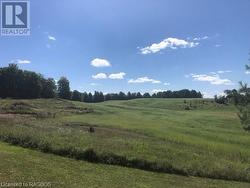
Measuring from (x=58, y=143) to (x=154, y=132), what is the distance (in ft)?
64.7

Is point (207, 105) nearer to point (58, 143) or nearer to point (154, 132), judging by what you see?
point (154, 132)

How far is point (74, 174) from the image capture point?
2158 cm

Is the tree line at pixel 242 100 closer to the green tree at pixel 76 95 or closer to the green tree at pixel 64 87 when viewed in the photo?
the green tree at pixel 64 87

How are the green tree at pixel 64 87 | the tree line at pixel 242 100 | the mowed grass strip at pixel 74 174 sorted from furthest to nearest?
the green tree at pixel 64 87 < the tree line at pixel 242 100 < the mowed grass strip at pixel 74 174

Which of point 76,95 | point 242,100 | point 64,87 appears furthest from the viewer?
point 76,95

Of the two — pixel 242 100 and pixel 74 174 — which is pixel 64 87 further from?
pixel 74 174

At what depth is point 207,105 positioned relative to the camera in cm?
12744

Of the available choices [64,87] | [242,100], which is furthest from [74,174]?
[64,87]

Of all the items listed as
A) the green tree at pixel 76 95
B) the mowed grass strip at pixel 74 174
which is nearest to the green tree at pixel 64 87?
the green tree at pixel 76 95

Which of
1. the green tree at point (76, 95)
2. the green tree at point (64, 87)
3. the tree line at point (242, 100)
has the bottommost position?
the tree line at point (242, 100)

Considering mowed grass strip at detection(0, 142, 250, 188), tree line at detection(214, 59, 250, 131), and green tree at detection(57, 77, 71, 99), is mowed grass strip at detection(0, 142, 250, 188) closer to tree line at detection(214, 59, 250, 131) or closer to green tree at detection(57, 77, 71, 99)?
tree line at detection(214, 59, 250, 131)

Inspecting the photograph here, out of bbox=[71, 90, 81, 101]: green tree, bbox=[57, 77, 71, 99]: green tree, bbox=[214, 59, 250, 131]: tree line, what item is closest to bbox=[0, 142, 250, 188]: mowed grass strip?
bbox=[214, 59, 250, 131]: tree line

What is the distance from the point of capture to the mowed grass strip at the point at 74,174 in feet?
63.0

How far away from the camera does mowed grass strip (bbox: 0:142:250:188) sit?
1919cm
